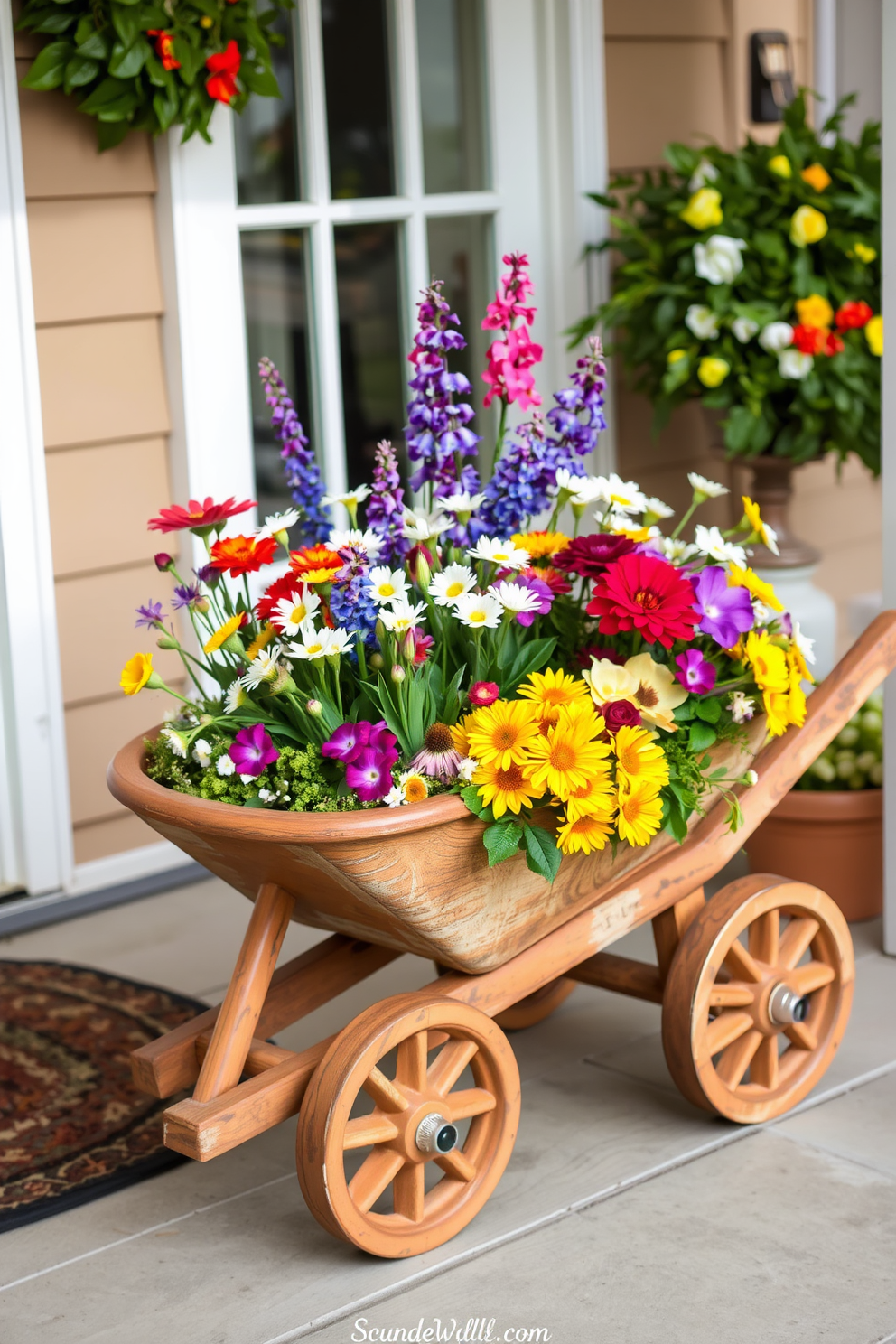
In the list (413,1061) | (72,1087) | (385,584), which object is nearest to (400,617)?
(385,584)

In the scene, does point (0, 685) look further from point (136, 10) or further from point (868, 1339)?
point (868, 1339)

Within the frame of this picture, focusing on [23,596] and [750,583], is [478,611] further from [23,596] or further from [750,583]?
[23,596]

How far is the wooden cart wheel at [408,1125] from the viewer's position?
62.3 inches

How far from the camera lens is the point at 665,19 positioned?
127 inches

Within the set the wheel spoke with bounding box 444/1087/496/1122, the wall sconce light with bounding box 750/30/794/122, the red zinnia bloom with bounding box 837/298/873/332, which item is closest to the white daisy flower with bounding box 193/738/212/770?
the wheel spoke with bounding box 444/1087/496/1122

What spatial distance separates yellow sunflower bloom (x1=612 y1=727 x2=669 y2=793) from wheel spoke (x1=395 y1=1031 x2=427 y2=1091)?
13.8 inches

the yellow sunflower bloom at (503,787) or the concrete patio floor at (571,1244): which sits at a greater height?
the yellow sunflower bloom at (503,787)

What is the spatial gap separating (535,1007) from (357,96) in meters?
1.71

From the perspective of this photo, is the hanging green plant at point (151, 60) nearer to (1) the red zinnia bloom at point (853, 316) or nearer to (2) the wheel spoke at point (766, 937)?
(1) the red zinnia bloom at point (853, 316)

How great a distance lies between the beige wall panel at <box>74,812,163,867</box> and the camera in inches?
110

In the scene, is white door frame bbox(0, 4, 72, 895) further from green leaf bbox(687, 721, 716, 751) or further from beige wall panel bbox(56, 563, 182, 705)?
green leaf bbox(687, 721, 716, 751)

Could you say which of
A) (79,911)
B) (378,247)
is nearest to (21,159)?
(378,247)

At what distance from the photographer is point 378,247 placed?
296cm

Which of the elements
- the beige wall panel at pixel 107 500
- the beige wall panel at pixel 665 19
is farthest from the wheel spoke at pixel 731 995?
the beige wall panel at pixel 665 19
